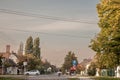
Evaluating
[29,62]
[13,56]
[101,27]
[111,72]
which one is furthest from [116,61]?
[13,56]

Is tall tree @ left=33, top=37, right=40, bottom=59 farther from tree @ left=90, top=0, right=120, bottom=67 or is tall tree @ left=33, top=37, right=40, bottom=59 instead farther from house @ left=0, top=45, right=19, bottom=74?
tree @ left=90, top=0, right=120, bottom=67

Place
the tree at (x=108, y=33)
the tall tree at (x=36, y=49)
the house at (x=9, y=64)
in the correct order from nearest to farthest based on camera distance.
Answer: the tree at (x=108, y=33)
the house at (x=9, y=64)
the tall tree at (x=36, y=49)

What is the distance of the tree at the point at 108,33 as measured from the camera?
43.6m

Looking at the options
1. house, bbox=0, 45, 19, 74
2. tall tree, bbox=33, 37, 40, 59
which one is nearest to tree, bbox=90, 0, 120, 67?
house, bbox=0, 45, 19, 74

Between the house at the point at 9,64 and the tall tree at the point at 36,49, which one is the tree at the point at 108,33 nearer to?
the house at the point at 9,64

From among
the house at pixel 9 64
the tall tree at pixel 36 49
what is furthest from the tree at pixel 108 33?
the tall tree at pixel 36 49

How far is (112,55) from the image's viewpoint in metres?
47.9

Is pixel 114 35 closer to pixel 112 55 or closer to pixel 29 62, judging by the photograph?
pixel 112 55

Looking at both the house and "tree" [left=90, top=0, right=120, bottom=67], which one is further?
the house

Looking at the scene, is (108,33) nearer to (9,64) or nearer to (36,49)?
(9,64)

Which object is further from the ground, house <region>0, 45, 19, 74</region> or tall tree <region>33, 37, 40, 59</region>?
tall tree <region>33, 37, 40, 59</region>

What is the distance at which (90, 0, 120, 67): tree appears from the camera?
43.6 m

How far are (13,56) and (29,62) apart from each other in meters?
20.6

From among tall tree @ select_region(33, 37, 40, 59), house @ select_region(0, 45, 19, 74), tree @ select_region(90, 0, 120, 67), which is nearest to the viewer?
tree @ select_region(90, 0, 120, 67)
